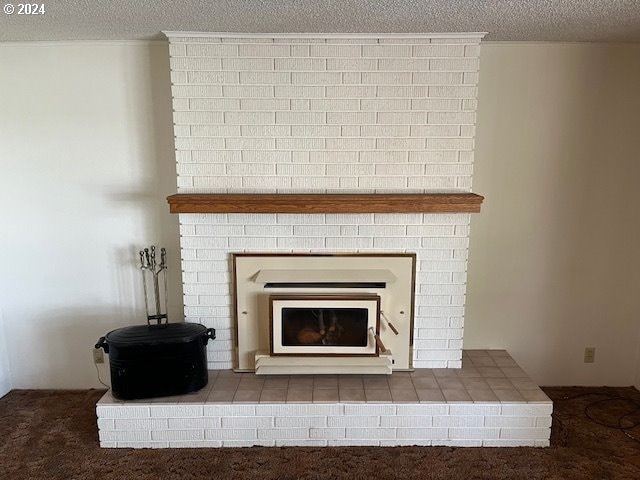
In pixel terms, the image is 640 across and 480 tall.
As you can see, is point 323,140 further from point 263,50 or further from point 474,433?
point 474,433

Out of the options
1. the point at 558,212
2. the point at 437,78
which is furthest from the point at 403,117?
the point at 558,212

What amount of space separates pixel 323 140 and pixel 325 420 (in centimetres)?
149

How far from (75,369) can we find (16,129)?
4.99 ft

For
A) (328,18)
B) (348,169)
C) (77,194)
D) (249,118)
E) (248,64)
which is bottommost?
(77,194)

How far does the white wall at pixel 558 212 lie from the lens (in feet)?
9.00

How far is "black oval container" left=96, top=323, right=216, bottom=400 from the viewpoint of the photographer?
2381 millimetres

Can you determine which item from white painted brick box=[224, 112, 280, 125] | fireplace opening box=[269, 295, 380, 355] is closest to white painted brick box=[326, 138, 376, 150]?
white painted brick box=[224, 112, 280, 125]

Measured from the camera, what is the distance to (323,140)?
2562mm

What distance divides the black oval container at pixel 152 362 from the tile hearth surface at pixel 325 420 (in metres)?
0.06

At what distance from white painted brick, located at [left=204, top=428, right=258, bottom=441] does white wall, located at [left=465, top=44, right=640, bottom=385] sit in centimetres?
148

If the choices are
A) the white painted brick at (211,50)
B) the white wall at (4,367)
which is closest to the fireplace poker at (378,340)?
the white painted brick at (211,50)

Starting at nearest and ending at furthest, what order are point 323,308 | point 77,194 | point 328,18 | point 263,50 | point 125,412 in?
point 328,18
point 125,412
point 263,50
point 323,308
point 77,194

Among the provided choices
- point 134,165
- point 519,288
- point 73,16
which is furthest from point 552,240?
point 73,16

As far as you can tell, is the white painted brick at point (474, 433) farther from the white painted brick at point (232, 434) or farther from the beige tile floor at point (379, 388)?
the white painted brick at point (232, 434)
